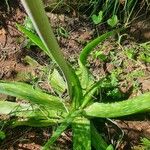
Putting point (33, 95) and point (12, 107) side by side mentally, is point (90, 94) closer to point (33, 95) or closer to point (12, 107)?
point (33, 95)

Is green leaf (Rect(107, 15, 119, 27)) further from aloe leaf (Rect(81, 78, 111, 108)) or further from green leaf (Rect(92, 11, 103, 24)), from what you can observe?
aloe leaf (Rect(81, 78, 111, 108))

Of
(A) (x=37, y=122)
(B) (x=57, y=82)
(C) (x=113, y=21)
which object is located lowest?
(A) (x=37, y=122)

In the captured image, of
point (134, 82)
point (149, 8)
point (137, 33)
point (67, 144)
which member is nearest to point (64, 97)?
point (67, 144)

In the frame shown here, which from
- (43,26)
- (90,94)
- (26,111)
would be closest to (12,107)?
(26,111)

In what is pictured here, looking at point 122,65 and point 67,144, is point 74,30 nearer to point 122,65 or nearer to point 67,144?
point 122,65

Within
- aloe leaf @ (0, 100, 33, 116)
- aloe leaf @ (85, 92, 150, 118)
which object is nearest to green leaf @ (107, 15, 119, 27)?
aloe leaf @ (85, 92, 150, 118)
